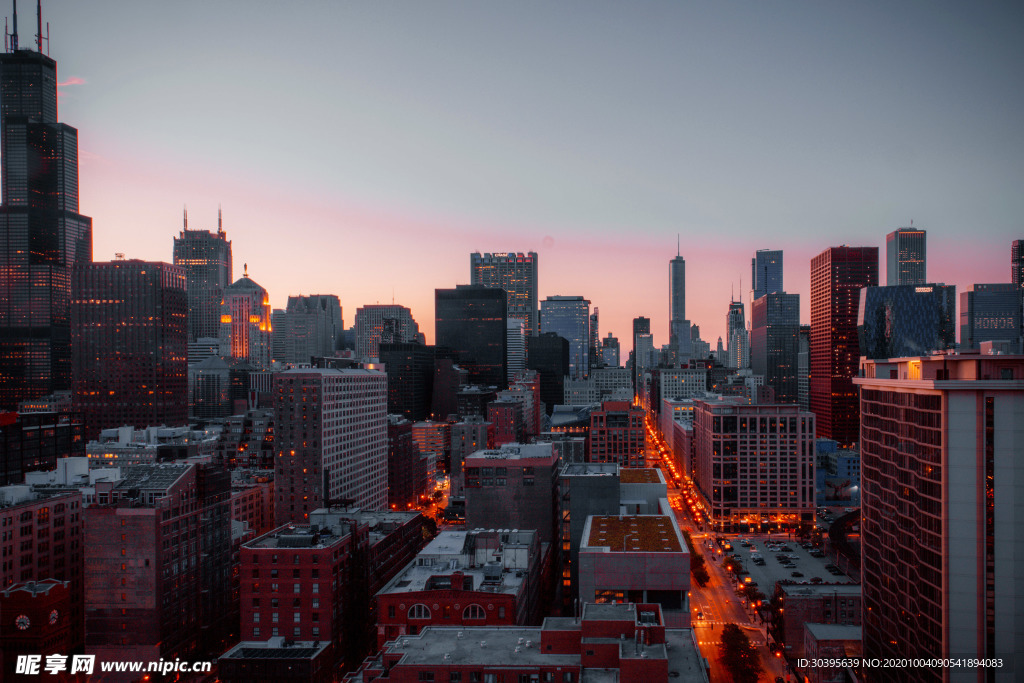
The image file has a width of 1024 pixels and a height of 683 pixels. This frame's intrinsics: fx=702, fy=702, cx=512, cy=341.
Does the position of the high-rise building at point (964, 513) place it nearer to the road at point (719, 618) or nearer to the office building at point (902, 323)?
the office building at point (902, 323)

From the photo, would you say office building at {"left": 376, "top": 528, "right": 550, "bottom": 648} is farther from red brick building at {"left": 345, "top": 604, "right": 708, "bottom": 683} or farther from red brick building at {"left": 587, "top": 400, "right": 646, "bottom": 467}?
red brick building at {"left": 587, "top": 400, "right": 646, "bottom": 467}

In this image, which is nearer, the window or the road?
the window

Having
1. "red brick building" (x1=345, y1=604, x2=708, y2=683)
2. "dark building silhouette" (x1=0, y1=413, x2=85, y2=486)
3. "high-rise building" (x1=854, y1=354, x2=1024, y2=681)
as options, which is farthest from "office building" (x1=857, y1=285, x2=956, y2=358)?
"dark building silhouette" (x1=0, y1=413, x2=85, y2=486)

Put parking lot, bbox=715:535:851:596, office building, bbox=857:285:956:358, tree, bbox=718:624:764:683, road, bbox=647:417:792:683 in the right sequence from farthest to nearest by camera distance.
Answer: parking lot, bbox=715:535:851:596 → road, bbox=647:417:792:683 → office building, bbox=857:285:956:358 → tree, bbox=718:624:764:683

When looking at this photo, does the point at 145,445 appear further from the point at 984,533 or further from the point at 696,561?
the point at 984,533

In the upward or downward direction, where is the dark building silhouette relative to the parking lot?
upward

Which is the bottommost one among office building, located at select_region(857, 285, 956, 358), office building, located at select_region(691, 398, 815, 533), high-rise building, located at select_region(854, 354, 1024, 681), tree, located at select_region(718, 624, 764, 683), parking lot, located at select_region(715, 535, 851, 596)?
parking lot, located at select_region(715, 535, 851, 596)

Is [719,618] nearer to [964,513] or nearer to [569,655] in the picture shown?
[569,655]
